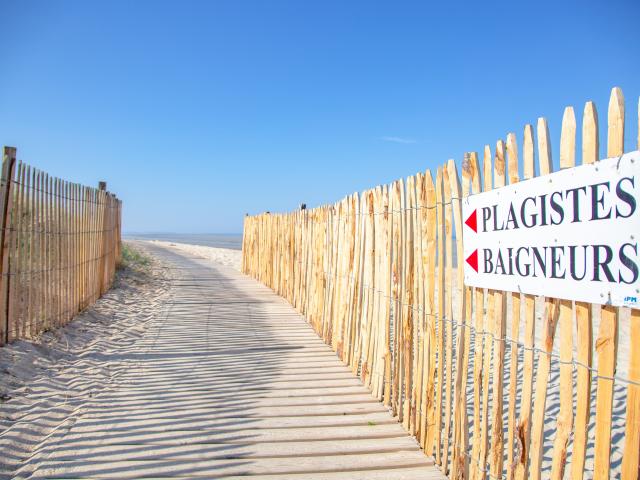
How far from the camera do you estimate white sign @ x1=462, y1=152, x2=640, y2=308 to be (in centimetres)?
171

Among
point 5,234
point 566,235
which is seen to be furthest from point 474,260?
point 5,234

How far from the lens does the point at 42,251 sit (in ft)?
18.3

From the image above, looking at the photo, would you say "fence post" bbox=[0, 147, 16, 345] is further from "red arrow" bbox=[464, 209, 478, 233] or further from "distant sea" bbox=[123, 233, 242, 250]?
"distant sea" bbox=[123, 233, 242, 250]

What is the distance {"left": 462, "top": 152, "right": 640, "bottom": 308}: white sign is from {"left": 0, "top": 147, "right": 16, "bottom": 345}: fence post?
4.34 meters

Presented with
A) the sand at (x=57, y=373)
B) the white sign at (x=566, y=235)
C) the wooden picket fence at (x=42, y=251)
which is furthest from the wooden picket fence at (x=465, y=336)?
the wooden picket fence at (x=42, y=251)

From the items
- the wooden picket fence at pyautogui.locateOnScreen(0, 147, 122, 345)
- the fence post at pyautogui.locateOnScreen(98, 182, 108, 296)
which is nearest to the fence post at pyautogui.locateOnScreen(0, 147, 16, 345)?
the wooden picket fence at pyautogui.locateOnScreen(0, 147, 122, 345)

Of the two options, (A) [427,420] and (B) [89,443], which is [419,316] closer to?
(A) [427,420]

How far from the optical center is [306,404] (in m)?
3.98

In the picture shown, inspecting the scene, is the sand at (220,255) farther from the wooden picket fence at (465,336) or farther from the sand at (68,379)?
the wooden picket fence at (465,336)

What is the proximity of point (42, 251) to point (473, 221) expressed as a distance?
4942 mm

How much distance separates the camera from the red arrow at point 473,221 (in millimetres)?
2648

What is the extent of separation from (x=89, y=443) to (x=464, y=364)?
7.91ft

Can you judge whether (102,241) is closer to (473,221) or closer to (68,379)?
(68,379)

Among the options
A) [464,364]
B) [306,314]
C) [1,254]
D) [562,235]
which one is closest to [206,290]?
[306,314]
